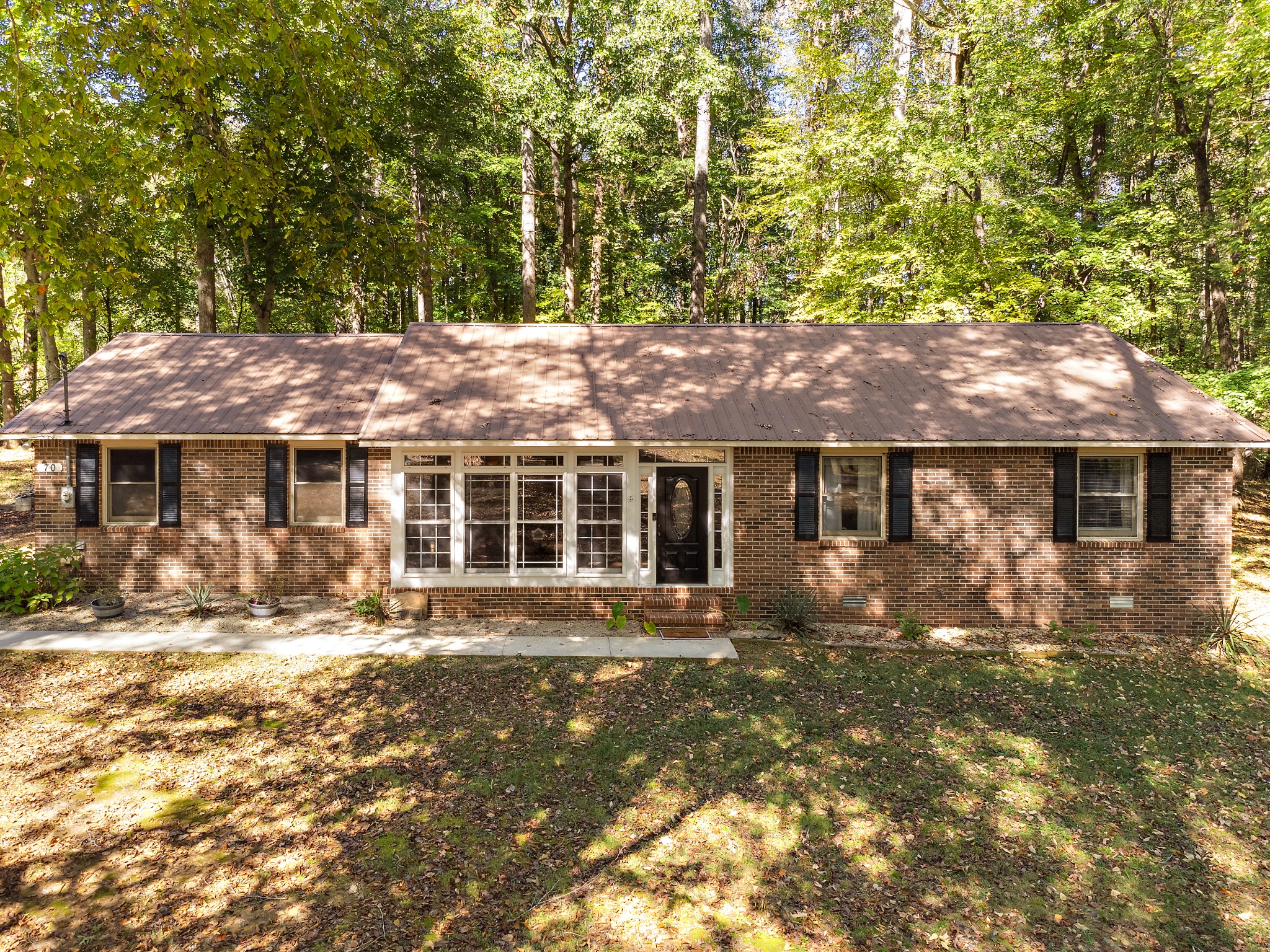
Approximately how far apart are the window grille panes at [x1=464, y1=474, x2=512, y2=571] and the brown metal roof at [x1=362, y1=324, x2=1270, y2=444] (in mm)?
916

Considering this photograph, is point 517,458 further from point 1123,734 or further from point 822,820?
point 1123,734

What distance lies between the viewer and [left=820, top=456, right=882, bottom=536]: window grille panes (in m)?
10.8

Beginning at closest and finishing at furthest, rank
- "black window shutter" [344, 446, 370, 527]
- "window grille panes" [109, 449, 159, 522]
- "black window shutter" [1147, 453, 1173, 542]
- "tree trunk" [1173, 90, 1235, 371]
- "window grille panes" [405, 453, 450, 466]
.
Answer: "black window shutter" [1147, 453, 1173, 542], "window grille panes" [405, 453, 450, 466], "black window shutter" [344, 446, 370, 527], "window grille panes" [109, 449, 159, 522], "tree trunk" [1173, 90, 1235, 371]

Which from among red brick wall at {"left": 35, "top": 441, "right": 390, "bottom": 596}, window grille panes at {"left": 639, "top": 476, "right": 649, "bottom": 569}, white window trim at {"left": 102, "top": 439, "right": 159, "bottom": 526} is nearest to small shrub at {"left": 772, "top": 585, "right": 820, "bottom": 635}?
window grille panes at {"left": 639, "top": 476, "right": 649, "bottom": 569}

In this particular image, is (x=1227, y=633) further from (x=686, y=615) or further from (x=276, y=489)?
(x=276, y=489)

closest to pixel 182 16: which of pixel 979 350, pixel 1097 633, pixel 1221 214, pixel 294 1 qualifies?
pixel 294 1

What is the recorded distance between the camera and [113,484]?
1151 cm

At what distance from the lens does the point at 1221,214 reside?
1631 centimetres

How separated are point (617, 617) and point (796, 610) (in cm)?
263

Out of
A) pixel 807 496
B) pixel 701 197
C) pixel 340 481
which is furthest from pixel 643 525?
pixel 701 197

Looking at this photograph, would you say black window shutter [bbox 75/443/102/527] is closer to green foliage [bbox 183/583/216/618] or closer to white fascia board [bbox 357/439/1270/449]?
green foliage [bbox 183/583/216/618]

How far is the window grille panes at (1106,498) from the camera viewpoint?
10.6 meters

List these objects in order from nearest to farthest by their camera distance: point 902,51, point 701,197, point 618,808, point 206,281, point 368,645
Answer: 1. point 618,808
2. point 368,645
3. point 902,51
4. point 701,197
5. point 206,281

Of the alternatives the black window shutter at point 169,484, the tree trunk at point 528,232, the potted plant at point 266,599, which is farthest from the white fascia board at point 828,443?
the tree trunk at point 528,232
